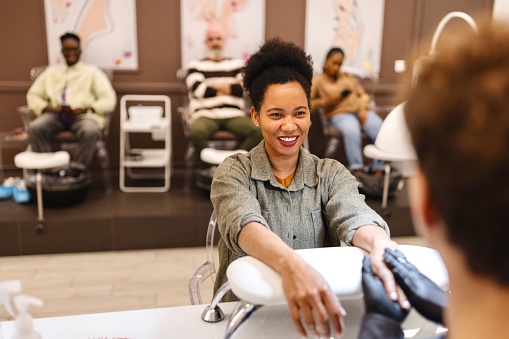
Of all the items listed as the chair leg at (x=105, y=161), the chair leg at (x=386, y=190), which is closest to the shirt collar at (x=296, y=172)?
the chair leg at (x=386, y=190)

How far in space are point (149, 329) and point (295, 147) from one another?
0.64 m

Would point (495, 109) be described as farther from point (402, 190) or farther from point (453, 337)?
point (402, 190)

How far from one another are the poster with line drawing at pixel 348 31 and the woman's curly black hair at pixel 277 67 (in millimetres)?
3079

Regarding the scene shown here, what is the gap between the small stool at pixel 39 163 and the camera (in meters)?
3.16

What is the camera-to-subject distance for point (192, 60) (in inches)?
166

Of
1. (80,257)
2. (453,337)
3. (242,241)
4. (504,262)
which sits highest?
(504,262)

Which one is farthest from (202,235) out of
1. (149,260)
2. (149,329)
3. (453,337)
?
(453,337)

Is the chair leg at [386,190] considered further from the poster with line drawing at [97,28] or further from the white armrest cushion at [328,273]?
the white armrest cushion at [328,273]

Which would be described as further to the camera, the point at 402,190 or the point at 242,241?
the point at 402,190

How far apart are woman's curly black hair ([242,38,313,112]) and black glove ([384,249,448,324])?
682mm

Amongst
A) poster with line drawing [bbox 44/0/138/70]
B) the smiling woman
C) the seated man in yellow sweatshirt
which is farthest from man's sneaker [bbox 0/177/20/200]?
the smiling woman

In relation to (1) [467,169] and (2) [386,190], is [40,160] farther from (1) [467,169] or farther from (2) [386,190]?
(1) [467,169]

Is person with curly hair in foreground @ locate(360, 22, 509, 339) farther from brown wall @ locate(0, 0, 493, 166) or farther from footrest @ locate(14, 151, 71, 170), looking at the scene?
brown wall @ locate(0, 0, 493, 166)

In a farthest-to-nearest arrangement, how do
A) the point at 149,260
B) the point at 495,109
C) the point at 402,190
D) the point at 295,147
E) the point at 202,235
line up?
the point at 402,190 < the point at 202,235 < the point at 149,260 < the point at 295,147 < the point at 495,109
